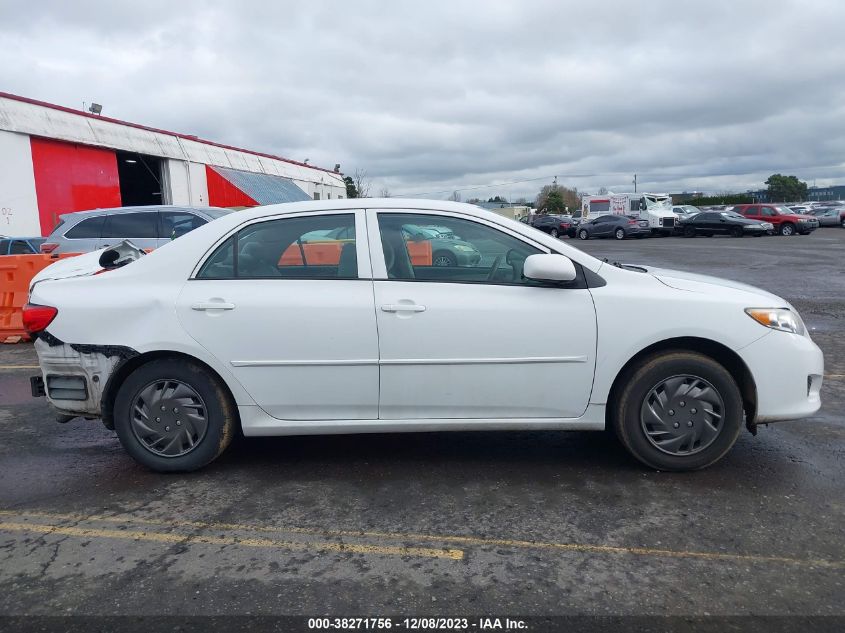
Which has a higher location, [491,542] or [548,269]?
[548,269]

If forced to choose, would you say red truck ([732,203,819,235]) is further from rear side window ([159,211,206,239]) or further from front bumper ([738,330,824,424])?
front bumper ([738,330,824,424])

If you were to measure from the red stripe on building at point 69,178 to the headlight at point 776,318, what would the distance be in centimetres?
2191

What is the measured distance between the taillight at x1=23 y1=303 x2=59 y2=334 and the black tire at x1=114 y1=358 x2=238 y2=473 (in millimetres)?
616

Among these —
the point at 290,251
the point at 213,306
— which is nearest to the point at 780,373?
the point at 290,251

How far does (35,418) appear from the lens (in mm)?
5559

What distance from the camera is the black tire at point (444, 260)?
4.15 meters

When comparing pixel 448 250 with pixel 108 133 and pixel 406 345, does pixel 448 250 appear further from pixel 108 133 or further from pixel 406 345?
pixel 108 133

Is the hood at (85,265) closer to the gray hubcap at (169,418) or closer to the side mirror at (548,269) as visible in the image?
the gray hubcap at (169,418)

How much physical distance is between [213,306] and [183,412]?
694 millimetres

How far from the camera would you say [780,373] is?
3.96 meters

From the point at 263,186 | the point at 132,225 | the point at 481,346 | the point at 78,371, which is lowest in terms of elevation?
the point at 78,371

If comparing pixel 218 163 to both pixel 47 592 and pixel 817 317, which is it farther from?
pixel 47 592

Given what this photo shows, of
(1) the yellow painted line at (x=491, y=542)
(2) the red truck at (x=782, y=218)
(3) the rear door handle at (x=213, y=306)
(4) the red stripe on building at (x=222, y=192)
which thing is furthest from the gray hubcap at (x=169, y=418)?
(2) the red truck at (x=782, y=218)

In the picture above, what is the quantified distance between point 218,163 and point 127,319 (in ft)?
99.8
